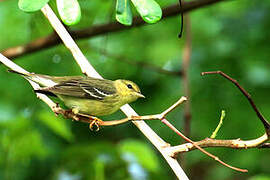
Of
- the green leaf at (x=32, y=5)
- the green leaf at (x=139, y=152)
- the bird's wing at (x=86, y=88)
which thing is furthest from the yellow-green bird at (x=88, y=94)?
the green leaf at (x=32, y=5)

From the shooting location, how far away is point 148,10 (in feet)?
9.16

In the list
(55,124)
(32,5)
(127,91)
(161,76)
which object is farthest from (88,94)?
(161,76)

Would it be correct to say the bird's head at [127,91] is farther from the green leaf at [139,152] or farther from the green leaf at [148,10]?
the green leaf at [148,10]

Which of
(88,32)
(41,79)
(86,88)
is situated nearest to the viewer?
(41,79)

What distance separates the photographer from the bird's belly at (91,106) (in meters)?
4.07

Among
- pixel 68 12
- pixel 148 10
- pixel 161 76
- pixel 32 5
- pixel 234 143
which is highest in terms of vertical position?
pixel 32 5

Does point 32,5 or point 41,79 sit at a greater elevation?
point 32,5

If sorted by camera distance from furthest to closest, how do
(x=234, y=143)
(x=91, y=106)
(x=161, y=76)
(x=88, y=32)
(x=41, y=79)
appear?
(x=161, y=76), (x=88, y=32), (x=91, y=106), (x=41, y=79), (x=234, y=143)

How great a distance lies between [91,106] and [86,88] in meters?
0.20

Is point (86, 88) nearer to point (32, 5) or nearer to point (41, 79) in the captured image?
point (41, 79)

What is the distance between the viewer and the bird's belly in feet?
13.4

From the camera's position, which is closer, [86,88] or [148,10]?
[148,10]

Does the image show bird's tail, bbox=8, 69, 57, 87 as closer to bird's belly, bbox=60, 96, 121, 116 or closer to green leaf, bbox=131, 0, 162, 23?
bird's belly, bbox=60, 96, 121, 116

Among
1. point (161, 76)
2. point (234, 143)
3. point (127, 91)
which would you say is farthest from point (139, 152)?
point (234, 143)
